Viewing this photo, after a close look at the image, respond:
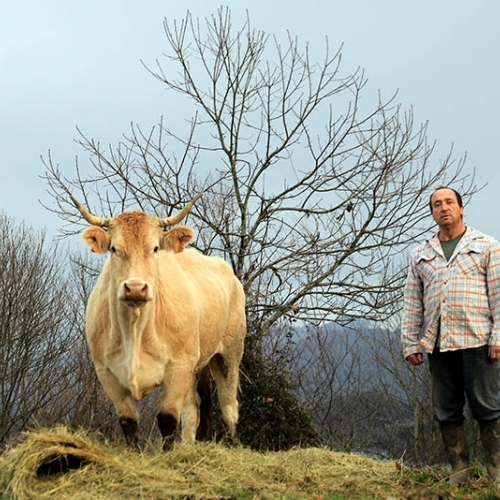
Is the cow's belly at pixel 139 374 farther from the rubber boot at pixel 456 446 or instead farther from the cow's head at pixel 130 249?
the rubber boot at pixel 456 446

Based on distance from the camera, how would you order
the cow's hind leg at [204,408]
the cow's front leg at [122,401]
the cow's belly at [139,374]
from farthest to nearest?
the cow's hind leg at [204,408], the cow's front leg at [122,401], the cow's belly at [139,374]

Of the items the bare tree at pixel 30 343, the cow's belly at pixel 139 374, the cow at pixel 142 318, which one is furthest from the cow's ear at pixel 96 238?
the bare tree at pixel 30 343

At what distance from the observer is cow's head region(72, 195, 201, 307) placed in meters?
5.73

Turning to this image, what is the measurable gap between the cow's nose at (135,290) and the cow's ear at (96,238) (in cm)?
70

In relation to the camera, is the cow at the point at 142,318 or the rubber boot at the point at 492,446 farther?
the cow at the point at 142,318

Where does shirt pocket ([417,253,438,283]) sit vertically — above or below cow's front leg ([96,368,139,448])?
above

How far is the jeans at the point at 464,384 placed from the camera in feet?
17.4

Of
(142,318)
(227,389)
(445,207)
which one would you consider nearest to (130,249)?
(142,318)

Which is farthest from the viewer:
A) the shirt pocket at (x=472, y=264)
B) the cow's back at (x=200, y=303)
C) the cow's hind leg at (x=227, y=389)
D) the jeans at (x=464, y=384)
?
the cow's hind leg at (x=227, y=389)

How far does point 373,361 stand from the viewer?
26234 millimetres

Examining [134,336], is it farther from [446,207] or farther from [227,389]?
[227,389]

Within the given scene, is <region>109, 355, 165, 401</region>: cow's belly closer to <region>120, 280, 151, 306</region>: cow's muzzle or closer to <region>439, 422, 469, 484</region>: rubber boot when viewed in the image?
<region>120, 280, 151, 306</region>: cow's muzzle

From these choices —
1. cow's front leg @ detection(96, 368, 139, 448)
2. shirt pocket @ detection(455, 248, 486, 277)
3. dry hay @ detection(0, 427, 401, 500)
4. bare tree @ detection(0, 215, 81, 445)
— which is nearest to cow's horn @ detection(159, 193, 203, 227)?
cow's front leg @ detection(96, 368, 139, 448)

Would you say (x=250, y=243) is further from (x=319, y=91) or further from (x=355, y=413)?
(x=355, y=413)
